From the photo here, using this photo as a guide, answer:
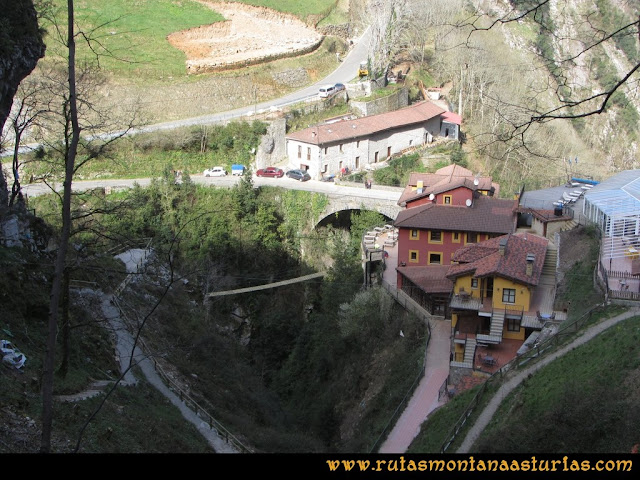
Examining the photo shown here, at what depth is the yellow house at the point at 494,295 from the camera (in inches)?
992

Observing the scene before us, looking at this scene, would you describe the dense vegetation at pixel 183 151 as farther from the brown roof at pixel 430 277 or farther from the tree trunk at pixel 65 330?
the tree trunk at pixel 65 330

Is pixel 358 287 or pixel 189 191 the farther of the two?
pixel 189 191

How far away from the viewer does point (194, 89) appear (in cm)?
4844

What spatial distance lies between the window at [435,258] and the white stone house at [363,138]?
12729 millimetres

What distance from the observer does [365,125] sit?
45656 millimetres

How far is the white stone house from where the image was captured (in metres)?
43.4

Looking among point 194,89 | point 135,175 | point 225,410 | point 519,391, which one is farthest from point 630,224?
point 194,89

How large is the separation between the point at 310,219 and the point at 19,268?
74.1 ft

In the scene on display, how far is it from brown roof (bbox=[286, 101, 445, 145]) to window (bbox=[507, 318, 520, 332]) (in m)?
20.0

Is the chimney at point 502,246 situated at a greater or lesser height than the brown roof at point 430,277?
greater

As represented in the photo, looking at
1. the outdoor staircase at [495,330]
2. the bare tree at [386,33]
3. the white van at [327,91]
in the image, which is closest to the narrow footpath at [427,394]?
the outdoor staircase at [495,330]

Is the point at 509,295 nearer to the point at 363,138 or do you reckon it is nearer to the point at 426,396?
the point at 426,396

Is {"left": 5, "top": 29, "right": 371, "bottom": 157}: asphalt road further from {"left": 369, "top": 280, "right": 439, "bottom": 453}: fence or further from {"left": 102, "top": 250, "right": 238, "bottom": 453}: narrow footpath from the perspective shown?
{"left": 102, "top": 250, "right": 238, "bottom": 453}: narrow footpath
